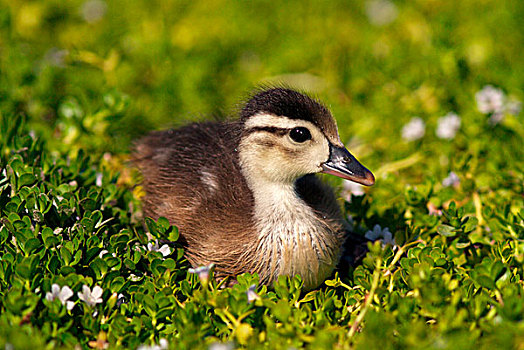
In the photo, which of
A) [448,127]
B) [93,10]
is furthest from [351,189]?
[93,10]

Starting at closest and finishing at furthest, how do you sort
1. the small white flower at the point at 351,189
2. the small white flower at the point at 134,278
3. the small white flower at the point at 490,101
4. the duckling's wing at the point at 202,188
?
1. the small white flower at the point at 134,278
2. the duckling's wing at the point at 202,188
3. the small white flower at the point at 351,189
4. the small white flower at the point at 490,101

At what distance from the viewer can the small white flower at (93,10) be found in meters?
6.92

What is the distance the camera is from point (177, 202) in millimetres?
3521

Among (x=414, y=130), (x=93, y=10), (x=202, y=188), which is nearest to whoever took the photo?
(x=202, y=188)

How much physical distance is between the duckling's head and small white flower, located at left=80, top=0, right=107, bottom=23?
4.31 metres

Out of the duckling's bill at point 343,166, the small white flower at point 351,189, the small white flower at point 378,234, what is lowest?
the small white flower at point 378,234

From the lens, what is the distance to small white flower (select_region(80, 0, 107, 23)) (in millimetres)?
6922

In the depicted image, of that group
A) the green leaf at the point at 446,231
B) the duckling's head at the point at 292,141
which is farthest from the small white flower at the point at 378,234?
the duckling's head at the point at 292,141

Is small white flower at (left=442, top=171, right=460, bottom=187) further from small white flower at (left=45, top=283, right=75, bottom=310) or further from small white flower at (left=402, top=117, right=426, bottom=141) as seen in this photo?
small white flower at (left=45, top=283, right=75, bottom=310)

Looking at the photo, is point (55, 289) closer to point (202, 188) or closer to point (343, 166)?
point (202, 188)

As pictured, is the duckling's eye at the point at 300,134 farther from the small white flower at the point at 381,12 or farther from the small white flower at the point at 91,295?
the small white flower at the point at 381,12

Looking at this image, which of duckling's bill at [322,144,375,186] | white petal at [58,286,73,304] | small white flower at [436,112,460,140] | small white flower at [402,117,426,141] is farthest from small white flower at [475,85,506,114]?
white petal at [58,286,73,304]

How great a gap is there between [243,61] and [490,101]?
2.74m

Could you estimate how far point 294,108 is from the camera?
3176 mm
